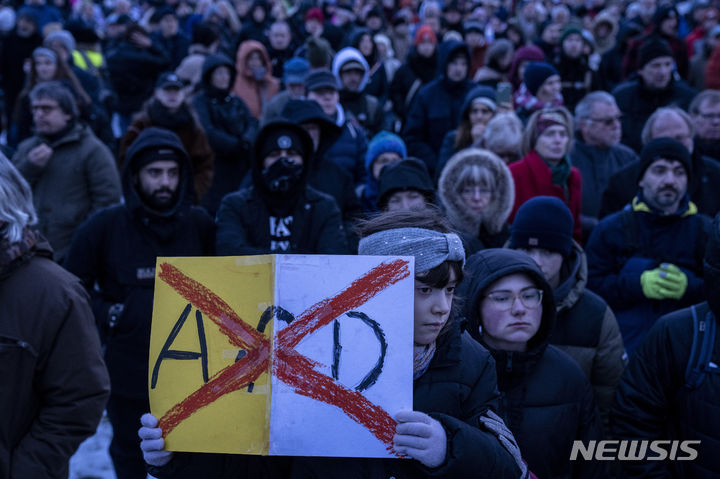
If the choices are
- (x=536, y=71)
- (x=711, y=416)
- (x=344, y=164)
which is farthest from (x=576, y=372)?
(x=536, y=71)

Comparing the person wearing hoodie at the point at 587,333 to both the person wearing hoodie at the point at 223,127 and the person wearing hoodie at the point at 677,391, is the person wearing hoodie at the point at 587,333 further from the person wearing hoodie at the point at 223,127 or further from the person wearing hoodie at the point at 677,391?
the person wearing hoodie at the point at 223,127

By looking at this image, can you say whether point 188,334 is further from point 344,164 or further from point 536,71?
point 536,71

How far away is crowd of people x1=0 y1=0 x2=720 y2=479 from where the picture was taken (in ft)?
6.72

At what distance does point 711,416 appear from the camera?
2.56 m

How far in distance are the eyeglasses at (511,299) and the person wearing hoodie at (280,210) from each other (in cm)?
125

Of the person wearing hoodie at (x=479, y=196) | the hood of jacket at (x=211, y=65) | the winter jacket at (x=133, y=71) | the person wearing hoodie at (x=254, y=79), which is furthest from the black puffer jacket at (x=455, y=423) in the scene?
the winter jacket at (x=133, y=71)

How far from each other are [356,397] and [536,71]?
549 cm

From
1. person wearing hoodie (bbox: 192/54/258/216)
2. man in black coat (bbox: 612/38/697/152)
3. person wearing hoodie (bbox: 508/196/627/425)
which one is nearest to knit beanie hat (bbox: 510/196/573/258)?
person wearing hoodie (bbox: 508/196/627/425)

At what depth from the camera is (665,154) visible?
4078 mm

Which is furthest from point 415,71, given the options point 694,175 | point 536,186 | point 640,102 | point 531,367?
point 531,367

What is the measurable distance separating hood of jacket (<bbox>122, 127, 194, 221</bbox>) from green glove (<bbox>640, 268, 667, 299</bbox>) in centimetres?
245

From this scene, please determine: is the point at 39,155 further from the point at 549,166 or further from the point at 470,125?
the point at 549,166

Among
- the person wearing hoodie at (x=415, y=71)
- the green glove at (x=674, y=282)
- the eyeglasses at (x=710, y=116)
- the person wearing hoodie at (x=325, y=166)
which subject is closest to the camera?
the green glove at (x=674, y=282)

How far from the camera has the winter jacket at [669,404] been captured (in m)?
2.58
